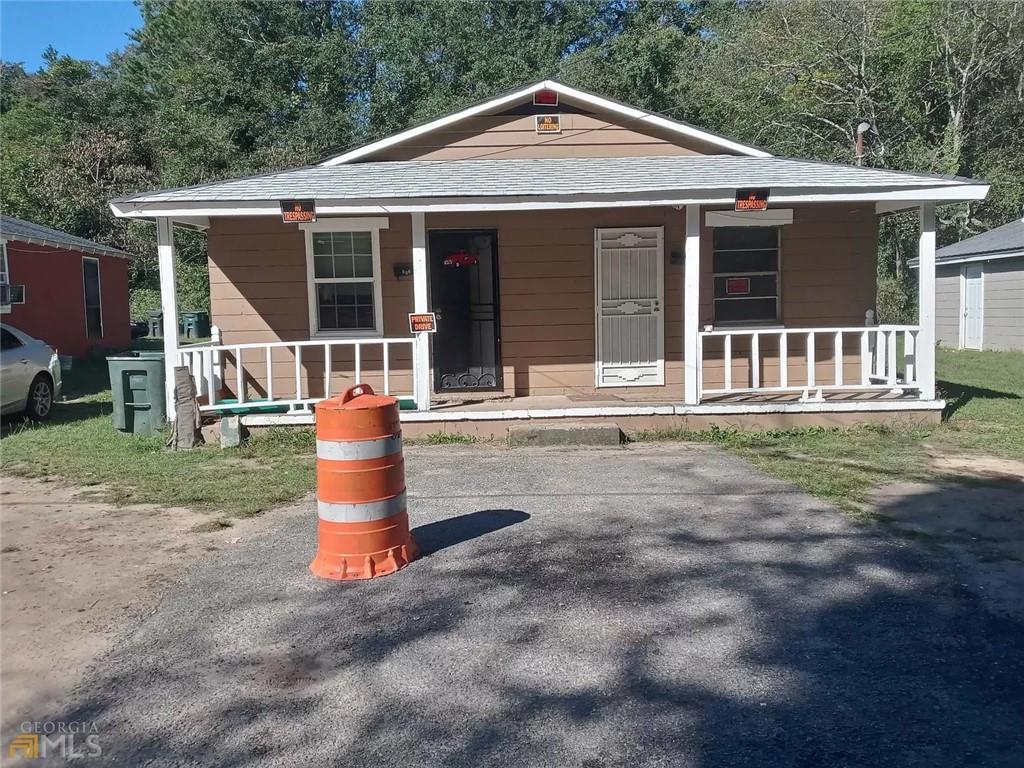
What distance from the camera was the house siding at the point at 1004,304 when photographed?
20516 mm

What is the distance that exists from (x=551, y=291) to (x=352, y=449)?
6.39 meters

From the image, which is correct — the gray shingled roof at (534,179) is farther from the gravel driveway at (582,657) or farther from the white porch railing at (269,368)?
the gravel driveway at (582,657)

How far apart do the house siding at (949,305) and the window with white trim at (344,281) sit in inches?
742

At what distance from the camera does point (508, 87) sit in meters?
33.8

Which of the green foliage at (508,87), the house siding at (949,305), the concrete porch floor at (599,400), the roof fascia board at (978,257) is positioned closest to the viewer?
the concrete porch floor at (599,400)

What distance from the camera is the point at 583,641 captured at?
4168mm

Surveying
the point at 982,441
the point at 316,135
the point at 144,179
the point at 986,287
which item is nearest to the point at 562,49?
the point at 316,135

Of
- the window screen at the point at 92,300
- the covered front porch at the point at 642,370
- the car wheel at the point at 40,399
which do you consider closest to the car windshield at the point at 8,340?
the car wheel at the point at 40,399

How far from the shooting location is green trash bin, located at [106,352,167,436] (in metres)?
9.86

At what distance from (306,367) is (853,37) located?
26.1 metres

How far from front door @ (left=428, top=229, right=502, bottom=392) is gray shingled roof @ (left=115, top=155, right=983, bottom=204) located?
3.11ft

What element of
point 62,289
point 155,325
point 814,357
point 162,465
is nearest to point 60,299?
point 62,289

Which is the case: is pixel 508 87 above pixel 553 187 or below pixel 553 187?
above

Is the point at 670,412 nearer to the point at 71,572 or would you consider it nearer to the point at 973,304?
the point at 71,572
